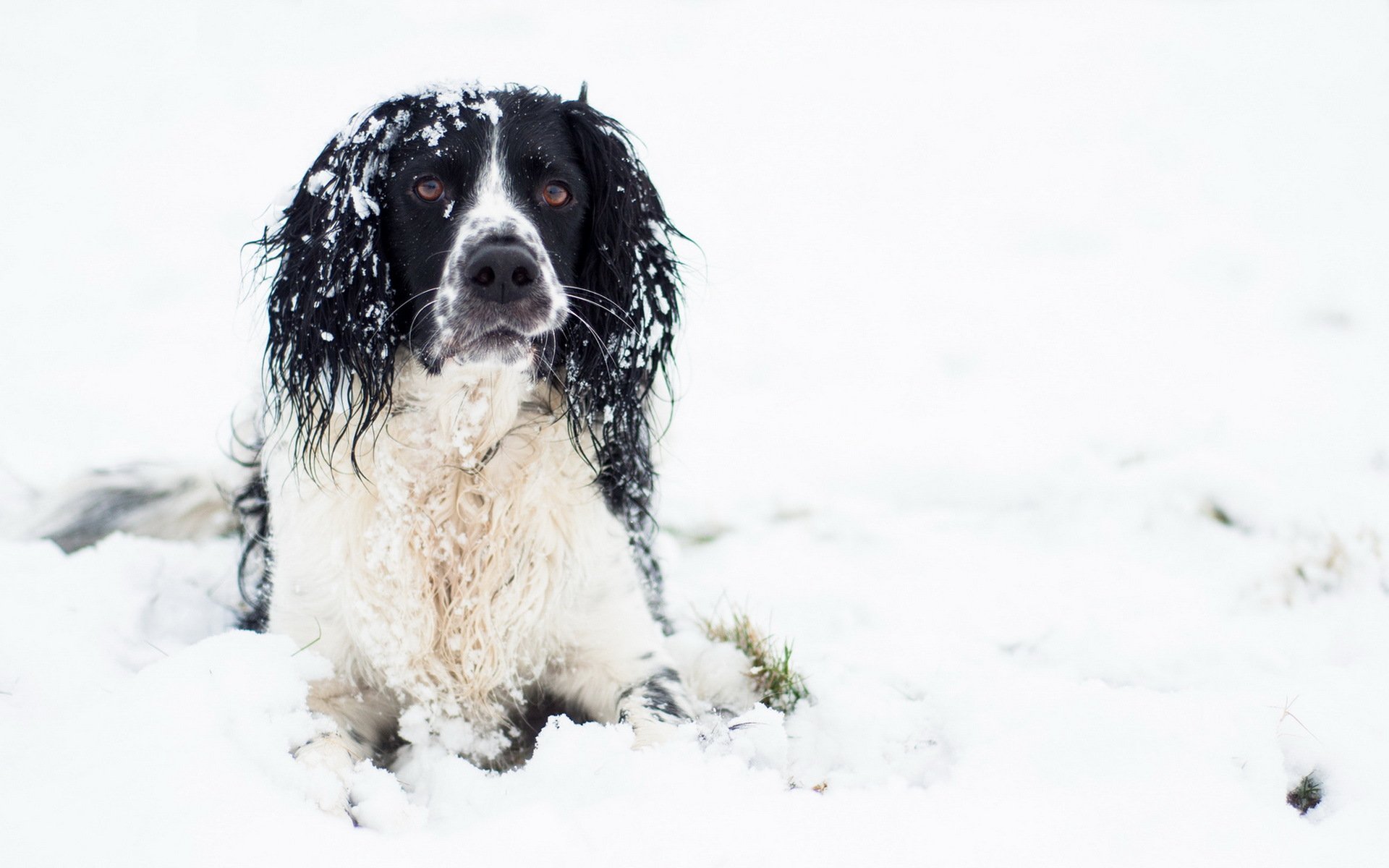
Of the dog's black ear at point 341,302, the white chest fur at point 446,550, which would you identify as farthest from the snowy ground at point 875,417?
the dog's black ear at point 341,302

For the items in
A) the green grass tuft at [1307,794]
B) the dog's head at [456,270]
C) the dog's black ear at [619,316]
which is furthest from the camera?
the dog's black ear at [619,316]

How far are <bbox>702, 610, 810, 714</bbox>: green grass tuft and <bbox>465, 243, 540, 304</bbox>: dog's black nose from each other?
107cm

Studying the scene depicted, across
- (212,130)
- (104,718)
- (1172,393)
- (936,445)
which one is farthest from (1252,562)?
(212,130)

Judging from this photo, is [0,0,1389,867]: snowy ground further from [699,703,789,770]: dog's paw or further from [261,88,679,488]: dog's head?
[261,88,679,488]: dog's head

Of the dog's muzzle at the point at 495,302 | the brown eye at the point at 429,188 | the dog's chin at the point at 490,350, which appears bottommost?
the dog's chin at the point at 490,350

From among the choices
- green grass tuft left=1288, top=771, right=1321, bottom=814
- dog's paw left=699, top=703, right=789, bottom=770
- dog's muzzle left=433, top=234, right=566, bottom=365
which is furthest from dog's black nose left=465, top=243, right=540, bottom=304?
green grass tuft left=1288, top=771, right=1321, bottom=814

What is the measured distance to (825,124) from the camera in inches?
327

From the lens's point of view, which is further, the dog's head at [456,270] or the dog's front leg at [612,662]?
the dog's front leg at [612,662]

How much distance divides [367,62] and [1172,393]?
6531mm

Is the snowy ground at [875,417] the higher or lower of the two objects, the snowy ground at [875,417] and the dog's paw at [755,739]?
the higher

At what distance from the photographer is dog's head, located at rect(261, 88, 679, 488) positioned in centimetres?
217

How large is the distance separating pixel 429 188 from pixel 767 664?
56.5 inches

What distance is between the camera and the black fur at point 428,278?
2.29 metres

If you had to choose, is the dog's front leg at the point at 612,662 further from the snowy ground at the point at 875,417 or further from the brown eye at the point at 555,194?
the brown eye at the point at 555,194
